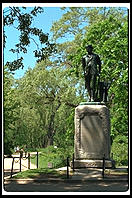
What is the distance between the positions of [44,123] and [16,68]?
29583mm

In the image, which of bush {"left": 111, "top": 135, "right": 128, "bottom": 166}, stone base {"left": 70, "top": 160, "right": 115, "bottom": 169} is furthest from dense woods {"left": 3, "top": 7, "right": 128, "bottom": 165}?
stone base {"left": 70, "top": 160, "right": 115, "bottom": 169}

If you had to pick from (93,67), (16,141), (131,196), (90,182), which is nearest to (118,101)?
(93,67)

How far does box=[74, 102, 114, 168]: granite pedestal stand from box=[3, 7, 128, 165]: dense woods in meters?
3.10

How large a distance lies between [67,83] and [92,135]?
17013 mm

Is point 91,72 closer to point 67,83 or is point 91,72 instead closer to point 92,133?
point 92,133

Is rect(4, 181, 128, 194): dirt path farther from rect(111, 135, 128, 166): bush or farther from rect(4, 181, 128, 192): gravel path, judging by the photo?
rect(111, 135, 128, 166): bush

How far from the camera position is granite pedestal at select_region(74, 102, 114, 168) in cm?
1432

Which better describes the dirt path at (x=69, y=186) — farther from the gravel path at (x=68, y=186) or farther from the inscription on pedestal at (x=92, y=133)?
the inscription on pedestal at (x=92, y=133)

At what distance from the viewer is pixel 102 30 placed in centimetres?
2350

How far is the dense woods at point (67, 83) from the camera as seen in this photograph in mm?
20828

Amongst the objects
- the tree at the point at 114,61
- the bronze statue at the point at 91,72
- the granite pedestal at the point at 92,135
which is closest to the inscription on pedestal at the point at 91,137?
the granite pedestal at the point at 92,135

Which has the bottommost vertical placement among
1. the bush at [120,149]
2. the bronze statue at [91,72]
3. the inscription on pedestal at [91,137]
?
the bush at [120,149]

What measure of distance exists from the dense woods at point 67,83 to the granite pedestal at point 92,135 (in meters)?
3.10

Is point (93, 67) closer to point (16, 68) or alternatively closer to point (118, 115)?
point (16, 68)
